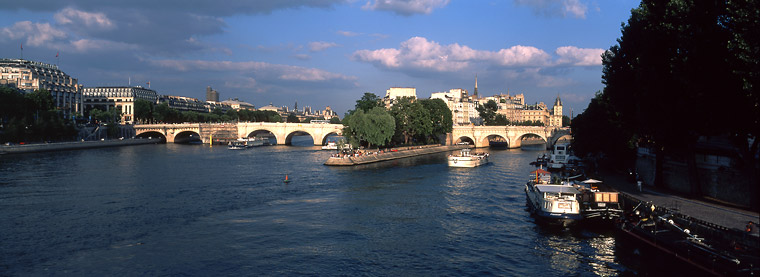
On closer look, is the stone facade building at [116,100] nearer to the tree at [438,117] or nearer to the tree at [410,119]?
the tree at [438,117]

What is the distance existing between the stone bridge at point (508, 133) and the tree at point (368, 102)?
18777 mm

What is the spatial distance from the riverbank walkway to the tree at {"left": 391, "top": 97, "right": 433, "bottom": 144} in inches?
2312

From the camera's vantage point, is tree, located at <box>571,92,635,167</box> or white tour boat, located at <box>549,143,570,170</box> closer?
tree, located at <box>571,92,635,167</box>

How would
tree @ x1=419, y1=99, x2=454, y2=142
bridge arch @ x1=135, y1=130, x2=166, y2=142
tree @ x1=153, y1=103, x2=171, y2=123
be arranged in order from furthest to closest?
tree @ x1=153, y1=103, x2=171, y2=123 < bridge arch @ x1=135, y1=130, x2=166, y2=142 < tree @ x1=419, y1=99, x2=454, y2=142

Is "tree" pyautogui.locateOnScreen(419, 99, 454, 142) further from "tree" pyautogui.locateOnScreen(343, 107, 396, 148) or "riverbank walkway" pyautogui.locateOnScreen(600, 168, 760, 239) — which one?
"riverbank walkway" pyautogui.locateOnScreen(600, 168, 760, 239)

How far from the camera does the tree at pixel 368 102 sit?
108 m

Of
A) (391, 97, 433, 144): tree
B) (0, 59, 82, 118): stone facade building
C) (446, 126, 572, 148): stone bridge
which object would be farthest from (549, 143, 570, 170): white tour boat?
(0, 59, 82, 118): stone facade building

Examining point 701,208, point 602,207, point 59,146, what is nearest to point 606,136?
point 602,207

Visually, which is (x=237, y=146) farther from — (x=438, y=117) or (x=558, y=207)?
(x=558, y=207)

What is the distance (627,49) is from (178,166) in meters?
51.7

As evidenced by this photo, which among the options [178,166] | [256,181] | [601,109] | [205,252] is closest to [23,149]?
[178,166]

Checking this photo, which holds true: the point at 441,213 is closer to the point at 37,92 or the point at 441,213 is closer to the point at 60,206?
the point at 60,206

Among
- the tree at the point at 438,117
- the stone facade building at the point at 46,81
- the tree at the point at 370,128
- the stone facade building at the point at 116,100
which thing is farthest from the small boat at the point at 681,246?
the stone facade building at the point at 116,100

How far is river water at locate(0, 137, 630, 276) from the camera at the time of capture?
24438 millimetres
